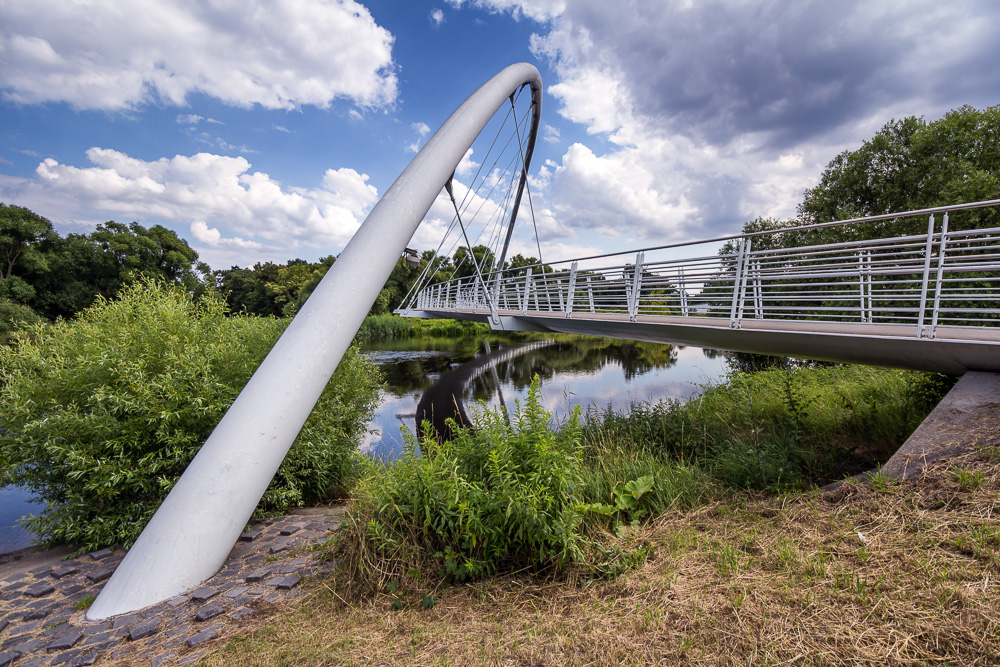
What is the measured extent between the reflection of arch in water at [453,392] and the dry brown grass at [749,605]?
5763 millimetres

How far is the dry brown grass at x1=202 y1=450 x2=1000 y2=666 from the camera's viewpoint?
7.21ft

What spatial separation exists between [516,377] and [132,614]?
18107mm

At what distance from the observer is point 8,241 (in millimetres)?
33938

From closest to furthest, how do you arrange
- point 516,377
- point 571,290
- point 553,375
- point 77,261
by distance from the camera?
point 571,290 → point 553,375 → point 516,377 → point 77,261

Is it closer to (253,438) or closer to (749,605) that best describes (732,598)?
(749,605)

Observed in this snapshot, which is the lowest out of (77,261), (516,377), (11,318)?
(516,377)

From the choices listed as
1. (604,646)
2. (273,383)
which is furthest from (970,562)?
(273,383)

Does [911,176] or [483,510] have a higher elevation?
[911,176]

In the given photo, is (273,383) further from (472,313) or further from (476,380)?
(476,380)

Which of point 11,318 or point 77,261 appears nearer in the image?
point 11,318

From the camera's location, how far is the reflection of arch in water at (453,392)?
13.2 m

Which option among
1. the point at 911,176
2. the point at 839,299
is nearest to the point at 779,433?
the point at 839,299

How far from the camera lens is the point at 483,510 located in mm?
3152

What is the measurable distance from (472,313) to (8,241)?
41.3 m
